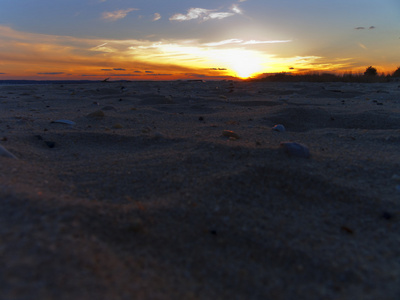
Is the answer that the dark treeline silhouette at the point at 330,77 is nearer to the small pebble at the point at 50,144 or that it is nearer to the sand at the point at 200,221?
the sand at the point at 200,221

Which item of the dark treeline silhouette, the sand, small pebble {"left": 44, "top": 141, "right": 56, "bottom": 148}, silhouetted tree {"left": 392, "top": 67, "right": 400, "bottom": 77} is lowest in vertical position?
the sand

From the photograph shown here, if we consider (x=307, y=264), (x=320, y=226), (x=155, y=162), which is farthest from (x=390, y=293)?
(x=155, y=162)

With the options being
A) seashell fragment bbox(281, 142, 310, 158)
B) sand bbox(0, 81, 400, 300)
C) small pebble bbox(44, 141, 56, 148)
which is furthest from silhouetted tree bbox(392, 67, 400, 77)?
small pebble bbox(44, 141, 56, 148)

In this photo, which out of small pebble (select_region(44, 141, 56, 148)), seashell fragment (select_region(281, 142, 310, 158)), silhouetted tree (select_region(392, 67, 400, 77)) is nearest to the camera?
seashell fragment (select_region(281, 142, 310, 158))

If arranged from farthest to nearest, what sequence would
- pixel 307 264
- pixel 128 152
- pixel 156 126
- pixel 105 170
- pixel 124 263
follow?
pixel 156 126
pixel 128 152
pixel 105 170
pixel 307 264
pixel 124 263

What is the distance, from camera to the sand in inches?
37.7

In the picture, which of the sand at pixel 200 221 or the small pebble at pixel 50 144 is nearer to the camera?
the sand at pixel 200 221

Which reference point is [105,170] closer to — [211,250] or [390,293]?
[211,250]

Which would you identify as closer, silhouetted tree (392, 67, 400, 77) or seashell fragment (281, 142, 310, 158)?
seashell fragment (281, 142, 310, 158)

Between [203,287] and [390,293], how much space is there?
0.63m

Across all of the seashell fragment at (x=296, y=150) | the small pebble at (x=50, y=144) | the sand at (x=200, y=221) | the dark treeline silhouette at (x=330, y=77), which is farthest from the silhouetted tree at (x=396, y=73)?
the small pebble at (x=50, y=144)

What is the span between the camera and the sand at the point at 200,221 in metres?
0.96

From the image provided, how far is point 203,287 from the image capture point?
3.27 feet

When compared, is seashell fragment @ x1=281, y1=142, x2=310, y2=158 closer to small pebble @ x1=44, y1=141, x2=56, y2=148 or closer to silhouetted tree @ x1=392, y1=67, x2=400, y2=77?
small pebble @ x1=44, y1=141, x2=56, y2=148
